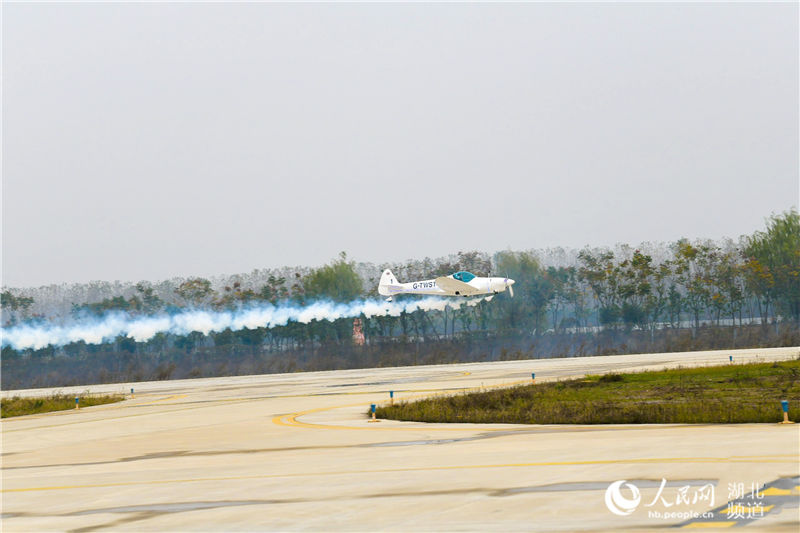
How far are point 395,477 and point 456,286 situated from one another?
53.6 meters

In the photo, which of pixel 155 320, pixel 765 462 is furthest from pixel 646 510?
pixel 155 320

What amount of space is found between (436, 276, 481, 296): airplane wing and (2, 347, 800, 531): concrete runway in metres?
39.4

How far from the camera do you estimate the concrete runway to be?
12258 millimetres

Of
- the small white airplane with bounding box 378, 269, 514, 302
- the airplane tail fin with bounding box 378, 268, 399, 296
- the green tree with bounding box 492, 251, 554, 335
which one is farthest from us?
the green tree with bounding box 492, 251, 554, 335

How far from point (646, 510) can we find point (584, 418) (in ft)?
44.2

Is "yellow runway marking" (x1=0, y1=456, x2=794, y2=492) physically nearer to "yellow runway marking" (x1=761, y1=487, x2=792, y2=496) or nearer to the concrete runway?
the concrete runway

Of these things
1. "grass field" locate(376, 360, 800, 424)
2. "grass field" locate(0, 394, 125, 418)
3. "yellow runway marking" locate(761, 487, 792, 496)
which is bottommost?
"grass field" locate(0, 394, 125, 418)

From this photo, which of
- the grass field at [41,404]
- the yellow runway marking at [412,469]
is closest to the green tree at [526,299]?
the grass field at [41,404]

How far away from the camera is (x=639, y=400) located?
101 feet

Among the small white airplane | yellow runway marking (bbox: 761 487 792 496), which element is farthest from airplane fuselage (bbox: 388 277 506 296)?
yellow runway marking (bbox: 761 487 792 496)

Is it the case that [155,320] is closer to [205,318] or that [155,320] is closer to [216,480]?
[205,318]

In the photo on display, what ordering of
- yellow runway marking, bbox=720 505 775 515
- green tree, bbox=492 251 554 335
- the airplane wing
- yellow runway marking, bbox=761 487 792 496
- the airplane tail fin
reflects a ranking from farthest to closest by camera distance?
green tree, bbox=492 251 554 335
the airplane tail fin
the airplane wing
yellow runway marking, bbox=761 487 792 496
yellow runway marking, bbox=720 505 775 515

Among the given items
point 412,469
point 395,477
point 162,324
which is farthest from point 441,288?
point 395,477

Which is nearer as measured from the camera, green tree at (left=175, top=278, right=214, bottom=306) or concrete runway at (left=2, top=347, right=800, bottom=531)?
concrete runway at (left=2, top=347, right=800, bottom=531)
